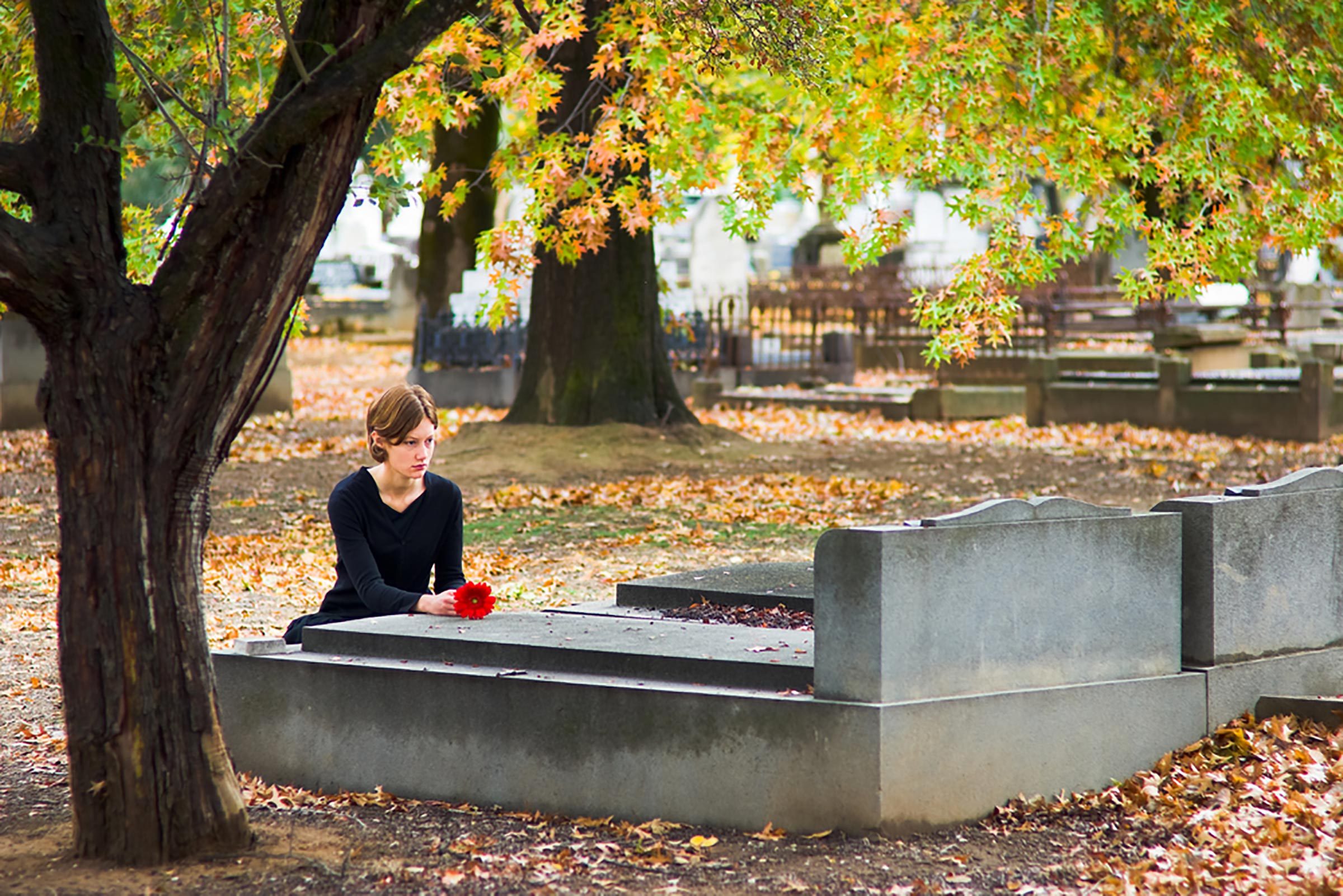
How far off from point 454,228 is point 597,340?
33.8 feet

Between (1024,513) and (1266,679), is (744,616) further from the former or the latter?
(1266,679)

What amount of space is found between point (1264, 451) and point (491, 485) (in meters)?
8.60

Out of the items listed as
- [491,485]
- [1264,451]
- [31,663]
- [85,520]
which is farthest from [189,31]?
[1264,451]

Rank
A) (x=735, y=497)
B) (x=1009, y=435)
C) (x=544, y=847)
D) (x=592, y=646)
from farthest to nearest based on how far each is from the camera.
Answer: (x=1009, y=435) → (x=735, y=497) → (x=592, y=646) → (x=544, y=847)

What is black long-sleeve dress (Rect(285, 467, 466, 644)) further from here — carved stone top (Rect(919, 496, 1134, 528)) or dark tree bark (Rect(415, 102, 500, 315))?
dark tree bark (Rect(415, 102, 500, 315))

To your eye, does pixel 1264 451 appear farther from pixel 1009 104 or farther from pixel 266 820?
pixel 266 820

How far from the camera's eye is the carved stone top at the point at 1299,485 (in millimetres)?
5695

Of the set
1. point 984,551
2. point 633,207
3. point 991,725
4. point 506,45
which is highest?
point 506,45

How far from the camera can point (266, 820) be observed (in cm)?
501

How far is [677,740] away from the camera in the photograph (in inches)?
194

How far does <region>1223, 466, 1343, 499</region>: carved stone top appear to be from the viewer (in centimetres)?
570

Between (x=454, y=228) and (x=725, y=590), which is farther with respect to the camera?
(x=454, y=228)

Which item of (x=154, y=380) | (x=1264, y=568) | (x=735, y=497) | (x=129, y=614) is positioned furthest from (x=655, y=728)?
(x=735, y=497)

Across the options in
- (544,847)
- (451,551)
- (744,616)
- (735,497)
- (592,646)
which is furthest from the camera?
(735,497)
